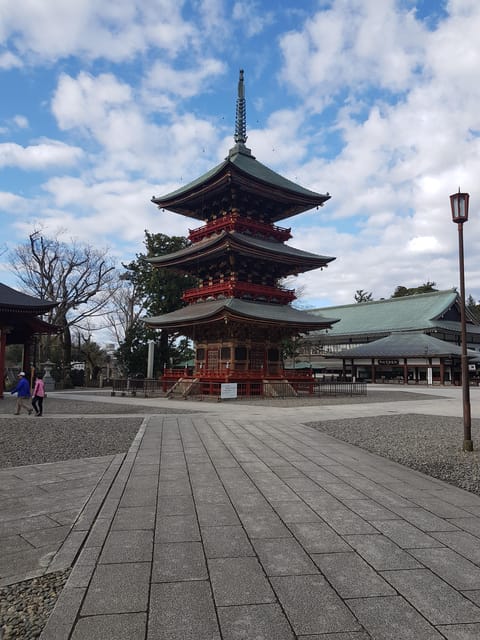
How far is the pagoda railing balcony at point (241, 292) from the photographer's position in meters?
27.2

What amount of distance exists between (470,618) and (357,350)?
43.9 metres

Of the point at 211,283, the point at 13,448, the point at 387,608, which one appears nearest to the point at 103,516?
the point at 387,608

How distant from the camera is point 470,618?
2.82 m

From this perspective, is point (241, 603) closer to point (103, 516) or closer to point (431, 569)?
point (431, 569)

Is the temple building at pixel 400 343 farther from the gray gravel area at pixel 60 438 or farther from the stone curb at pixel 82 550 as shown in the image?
the stone curb at pixel 82 550

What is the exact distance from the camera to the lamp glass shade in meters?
9.12

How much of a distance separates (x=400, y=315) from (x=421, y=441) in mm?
43592

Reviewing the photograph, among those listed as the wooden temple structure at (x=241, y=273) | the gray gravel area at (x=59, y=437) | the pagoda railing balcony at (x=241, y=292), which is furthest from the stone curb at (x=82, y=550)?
the pagoda railing balcony at (x=241, y=292)

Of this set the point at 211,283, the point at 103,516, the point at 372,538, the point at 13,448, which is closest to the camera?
the point at 372,538

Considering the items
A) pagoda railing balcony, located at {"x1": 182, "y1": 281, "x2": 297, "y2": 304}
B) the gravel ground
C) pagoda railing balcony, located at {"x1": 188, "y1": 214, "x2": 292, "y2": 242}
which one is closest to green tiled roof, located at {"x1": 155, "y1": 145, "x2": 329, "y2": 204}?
pagoda railing balcony, located at {"x1": 188, "y1": 214, "x2": 292, "y2": 242}

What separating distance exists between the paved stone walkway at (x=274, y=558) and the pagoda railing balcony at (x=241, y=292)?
67.4 feet

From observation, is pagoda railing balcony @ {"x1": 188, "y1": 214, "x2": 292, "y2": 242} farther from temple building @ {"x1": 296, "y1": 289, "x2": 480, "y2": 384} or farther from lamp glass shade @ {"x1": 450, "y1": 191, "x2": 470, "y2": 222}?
lamp glass shade @ {"x1": 450, "y1": 191, "x2": 470, "y2": 222}

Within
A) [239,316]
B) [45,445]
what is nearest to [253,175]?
[239,316]

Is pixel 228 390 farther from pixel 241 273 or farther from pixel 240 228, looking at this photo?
pixel 240 228
